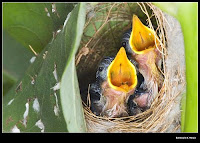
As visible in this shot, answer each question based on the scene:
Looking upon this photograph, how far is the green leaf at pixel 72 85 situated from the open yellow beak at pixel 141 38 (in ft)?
1.78

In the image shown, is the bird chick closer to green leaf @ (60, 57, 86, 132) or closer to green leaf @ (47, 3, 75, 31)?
green leaf @ (47, 3, 75, 31)

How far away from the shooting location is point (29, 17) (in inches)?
47.0

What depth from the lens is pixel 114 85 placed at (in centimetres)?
135

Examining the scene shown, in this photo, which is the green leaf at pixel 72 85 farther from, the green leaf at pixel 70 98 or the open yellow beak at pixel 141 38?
the open yellow beak at pixel 141 38

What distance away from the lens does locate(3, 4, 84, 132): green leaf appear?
0.80 m

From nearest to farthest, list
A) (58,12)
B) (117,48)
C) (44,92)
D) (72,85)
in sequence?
(72,85), (44,92), (58,12), (117,48)

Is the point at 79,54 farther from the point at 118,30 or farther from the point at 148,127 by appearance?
the point at 148,127

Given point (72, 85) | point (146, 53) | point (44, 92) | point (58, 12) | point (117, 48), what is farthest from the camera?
point (117, 48)

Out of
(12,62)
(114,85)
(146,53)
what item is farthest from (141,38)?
(12,62)

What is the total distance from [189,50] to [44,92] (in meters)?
0.43

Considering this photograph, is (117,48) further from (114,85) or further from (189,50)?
(189,50)

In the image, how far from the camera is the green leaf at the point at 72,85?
717mm

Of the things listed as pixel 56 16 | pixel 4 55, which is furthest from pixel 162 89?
pixel 4 55

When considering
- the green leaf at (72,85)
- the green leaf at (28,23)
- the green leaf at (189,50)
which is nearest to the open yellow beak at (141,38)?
the green leaf at (189,50)
